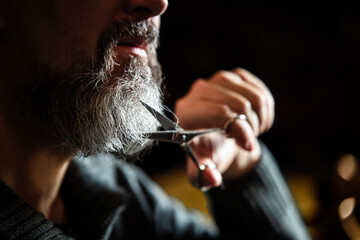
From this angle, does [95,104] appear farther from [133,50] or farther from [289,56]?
[289,56]

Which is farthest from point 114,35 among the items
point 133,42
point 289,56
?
point 289,56

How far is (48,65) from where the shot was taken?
0.69m

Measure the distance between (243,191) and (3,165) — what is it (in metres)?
0.57

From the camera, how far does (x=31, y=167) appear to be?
806mm

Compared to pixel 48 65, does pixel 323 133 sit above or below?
below

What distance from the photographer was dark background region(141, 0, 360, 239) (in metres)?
1.89

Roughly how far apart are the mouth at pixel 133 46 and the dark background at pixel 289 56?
118 cm

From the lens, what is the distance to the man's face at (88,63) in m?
0.67

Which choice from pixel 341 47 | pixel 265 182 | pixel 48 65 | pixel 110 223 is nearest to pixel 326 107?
pixel 341 47

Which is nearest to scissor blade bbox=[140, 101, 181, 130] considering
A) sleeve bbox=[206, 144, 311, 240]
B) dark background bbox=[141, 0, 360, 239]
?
sleeve bbox=[206, 144, 311, 240]

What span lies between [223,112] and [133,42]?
27 centimetres

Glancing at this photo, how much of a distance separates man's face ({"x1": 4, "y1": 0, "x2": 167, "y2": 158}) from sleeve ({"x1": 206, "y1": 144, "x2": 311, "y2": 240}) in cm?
42

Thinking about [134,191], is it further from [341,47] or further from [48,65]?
[341,47]

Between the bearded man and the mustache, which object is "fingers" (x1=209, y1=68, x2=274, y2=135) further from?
the mustache
